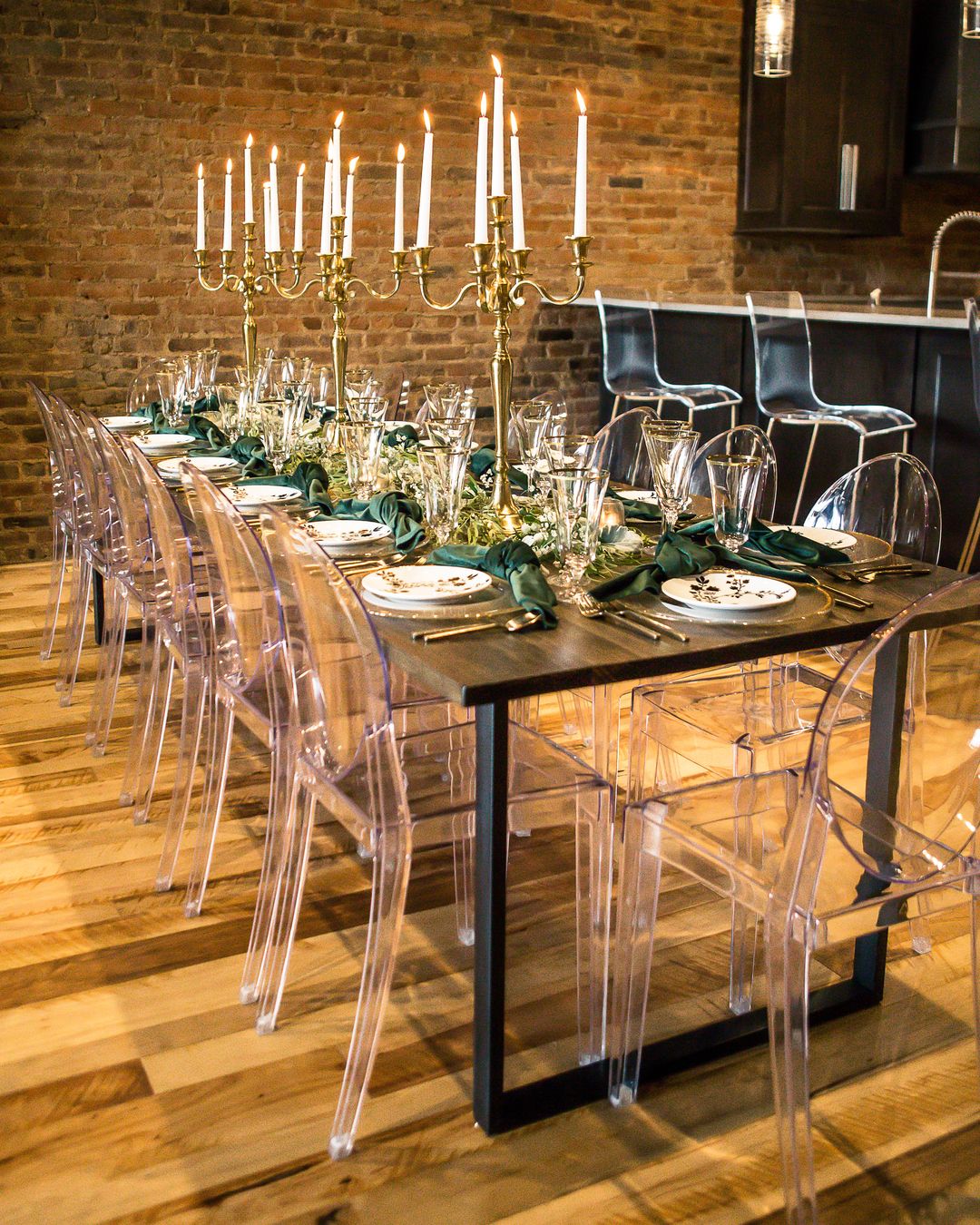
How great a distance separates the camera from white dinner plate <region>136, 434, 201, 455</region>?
12.5ft

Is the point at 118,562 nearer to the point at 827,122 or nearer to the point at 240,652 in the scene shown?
the point at 240,652

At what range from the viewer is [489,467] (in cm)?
309

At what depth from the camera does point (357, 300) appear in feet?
21.6

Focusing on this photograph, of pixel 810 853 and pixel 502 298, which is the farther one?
pixel 502 298

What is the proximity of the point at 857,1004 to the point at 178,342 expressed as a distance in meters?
4.88

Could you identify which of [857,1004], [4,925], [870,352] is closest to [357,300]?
[870,352]

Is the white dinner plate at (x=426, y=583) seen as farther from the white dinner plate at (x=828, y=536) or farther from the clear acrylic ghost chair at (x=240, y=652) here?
the white dinner plate at (x=828, y=536)

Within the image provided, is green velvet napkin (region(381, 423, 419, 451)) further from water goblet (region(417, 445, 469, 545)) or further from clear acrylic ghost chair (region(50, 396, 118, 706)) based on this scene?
water goblet (region(417, 445, 469, 545))

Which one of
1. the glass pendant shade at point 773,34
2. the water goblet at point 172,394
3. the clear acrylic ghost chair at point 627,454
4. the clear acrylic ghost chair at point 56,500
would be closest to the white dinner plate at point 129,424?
the water goblet at point 172,394

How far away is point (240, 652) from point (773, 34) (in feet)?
13.2

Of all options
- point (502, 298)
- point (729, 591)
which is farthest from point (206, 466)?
point (729, 591)

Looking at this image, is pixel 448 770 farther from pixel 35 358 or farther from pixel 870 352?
pixel 35 358

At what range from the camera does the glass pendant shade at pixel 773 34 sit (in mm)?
5086

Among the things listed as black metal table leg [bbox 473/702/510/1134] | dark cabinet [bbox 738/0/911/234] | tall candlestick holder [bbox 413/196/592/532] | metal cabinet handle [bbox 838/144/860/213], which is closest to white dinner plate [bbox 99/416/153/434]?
tall candlestick holder [bbox 413/196/592/532]
